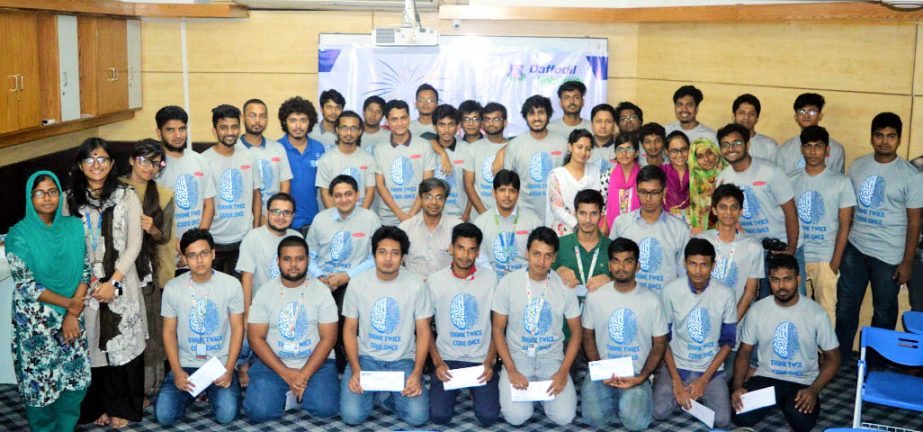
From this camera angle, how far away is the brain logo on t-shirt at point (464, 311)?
17.1 feet

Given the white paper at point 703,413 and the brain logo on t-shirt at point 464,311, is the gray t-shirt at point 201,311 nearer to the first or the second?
the brain logo on t-shirt at point 464,311

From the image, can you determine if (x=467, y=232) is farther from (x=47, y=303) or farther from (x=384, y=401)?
(x=47, y=303)

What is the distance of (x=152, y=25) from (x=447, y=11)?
253 centimetres

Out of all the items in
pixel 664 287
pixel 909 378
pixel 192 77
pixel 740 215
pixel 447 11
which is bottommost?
pixel 909 378

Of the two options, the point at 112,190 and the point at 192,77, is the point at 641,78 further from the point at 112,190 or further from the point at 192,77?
the point at 112,190

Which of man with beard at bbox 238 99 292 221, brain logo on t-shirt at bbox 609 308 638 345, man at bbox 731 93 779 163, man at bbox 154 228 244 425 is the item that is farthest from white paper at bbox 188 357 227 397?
man at bbox 731 93 779 163

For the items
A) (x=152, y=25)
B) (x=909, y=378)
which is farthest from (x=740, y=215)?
(x=152, y=25)

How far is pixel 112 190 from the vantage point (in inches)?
192

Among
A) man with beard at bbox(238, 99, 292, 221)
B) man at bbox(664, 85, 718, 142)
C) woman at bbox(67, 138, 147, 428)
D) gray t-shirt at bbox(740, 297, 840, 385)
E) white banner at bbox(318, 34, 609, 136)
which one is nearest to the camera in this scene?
woman at bbox(67, 138, 147, 428)

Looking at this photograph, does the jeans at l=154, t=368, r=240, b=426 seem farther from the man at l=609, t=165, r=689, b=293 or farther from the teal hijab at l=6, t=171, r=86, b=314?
the man at l=609, t=165, r=689, b=293

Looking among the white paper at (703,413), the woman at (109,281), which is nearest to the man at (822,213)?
the white paper at (703,413)

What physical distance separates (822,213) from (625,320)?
62.8 inches

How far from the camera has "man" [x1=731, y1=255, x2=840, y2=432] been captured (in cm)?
497

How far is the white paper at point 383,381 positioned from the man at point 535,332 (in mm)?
576
